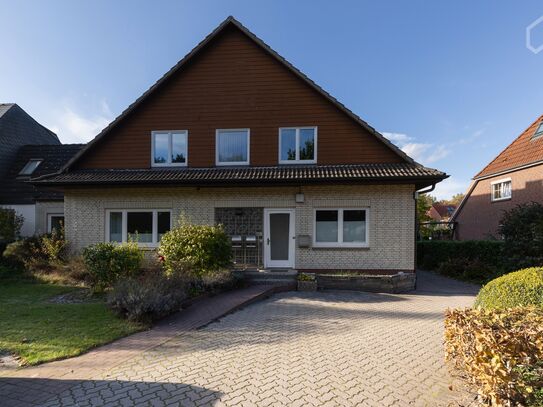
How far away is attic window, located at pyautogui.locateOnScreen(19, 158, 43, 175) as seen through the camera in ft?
65.9

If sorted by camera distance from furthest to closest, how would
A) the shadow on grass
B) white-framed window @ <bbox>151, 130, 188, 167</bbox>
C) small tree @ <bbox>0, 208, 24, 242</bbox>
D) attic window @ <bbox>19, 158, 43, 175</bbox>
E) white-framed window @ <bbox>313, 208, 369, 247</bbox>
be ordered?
attic window @ <bbox>19, 158, 43, 175</bbox>, small tree @ <bbox>0, 208, 24, 242</bbox>, white-framed window @ <bbox>151, 130, 188, 167</bbox>, white-framed window @ <bbox>313, 208, 369, 247</bbox>, the shadow on grass

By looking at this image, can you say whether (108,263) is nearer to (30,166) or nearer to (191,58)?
(191,58)

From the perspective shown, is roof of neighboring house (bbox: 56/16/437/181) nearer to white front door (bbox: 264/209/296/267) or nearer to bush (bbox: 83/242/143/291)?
white front door (bbox: 264/209/296/267)

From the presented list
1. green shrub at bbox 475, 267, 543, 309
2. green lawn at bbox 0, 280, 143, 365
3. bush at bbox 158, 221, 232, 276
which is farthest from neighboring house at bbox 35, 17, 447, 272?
green shrub at bbox 475, 267, 543, 309

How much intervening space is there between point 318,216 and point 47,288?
9176mm

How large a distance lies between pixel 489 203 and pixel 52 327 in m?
23.7

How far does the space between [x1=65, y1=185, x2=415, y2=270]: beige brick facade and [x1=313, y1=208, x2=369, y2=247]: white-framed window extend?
0.21 metres

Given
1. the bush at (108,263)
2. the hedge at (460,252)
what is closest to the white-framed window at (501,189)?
the hedge at (460,252)

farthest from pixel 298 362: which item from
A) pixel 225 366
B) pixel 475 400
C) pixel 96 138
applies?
pixel 96 138

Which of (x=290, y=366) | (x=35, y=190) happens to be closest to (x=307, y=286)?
(x=290, y=366)

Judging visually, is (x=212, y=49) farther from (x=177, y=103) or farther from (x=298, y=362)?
(x=298, y=362)

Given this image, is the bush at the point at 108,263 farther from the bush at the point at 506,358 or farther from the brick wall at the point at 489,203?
the brick wall at the point at 489,203

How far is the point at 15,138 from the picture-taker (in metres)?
22.0

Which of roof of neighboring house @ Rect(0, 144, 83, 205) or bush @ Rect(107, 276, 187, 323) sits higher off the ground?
roof of neighboring house @ Rect(0, 144, 83, 205)
